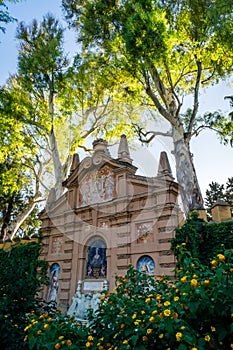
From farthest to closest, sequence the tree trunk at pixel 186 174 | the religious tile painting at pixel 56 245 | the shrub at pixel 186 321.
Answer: the religious tile painting at pixel 56 245 → the tree trunk at pixel 186 174 → the shrub at pixel 186 321

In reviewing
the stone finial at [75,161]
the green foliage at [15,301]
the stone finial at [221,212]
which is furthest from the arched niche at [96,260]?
the stone finial at [221,212]

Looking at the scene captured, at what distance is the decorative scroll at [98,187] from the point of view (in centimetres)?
1190

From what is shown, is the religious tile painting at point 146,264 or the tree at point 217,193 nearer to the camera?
the religious tile painting at point 146,264

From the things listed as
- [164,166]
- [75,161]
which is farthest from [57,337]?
[75,161]

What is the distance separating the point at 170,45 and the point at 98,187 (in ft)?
22.4

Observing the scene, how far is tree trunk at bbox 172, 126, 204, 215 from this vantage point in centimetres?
909

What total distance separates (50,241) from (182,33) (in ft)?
38.4

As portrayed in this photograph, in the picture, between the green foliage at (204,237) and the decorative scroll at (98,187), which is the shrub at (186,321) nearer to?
the green foliage at (204,237)

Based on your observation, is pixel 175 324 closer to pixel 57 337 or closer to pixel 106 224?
pixel 57 337

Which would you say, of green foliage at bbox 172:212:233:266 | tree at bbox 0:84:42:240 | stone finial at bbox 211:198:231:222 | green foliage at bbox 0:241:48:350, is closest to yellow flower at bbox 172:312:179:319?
green foliage at bbox 0:241:48:350

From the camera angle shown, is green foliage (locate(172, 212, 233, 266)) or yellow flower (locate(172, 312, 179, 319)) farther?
green foliage (locate(172, 212, 233, 266))

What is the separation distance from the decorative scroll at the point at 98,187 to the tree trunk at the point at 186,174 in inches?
129

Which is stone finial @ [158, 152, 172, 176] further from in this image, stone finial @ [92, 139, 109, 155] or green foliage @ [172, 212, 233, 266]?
stone finial @ [92, 139, 109, 155]

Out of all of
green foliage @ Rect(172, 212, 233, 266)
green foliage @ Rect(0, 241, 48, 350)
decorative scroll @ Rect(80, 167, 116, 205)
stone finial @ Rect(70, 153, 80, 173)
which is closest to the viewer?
green foliage @ Rect(0, 241, 48, 350)
